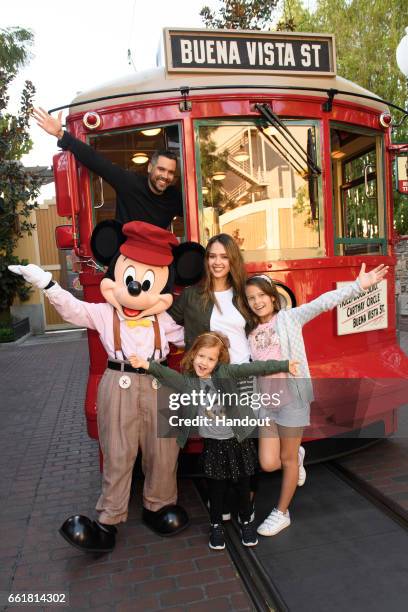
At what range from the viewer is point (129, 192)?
3.21m

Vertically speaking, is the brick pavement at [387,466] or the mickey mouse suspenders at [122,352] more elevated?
the mickey mouse suspenders at [122,352]

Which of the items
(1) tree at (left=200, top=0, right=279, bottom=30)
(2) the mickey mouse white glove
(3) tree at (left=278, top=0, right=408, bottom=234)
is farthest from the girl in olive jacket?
(3) tree at (left=278, top=0, right=408, bottom=234)

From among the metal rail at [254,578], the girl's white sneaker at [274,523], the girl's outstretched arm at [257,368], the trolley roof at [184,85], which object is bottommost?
the metal rail at [254,578]

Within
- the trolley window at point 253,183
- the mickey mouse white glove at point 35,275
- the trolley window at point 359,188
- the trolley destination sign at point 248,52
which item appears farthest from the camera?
the trolley window at point 359,188

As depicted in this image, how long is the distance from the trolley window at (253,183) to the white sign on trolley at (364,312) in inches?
22.3

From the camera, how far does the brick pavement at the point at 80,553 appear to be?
2561 millimetres

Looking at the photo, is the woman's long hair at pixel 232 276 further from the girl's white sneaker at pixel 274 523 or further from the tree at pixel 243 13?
the tree at pixel 243 13

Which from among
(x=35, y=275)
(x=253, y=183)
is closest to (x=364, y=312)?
(x=253, y=183)

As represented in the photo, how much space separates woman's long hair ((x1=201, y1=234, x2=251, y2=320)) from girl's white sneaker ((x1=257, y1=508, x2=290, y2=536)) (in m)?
1.22

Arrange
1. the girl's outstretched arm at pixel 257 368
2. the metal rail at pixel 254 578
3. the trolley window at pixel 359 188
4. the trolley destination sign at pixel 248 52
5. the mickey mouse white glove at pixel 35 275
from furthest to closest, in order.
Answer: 1. the trolley window at pixel 359 188
2. the trolley destination sign at pixel 248 52
3. the mickey mouse white glove at pixel 35 275
4. the girl's outstretched arm at pixel 257 368
5. the metal rail at pixel 254 578

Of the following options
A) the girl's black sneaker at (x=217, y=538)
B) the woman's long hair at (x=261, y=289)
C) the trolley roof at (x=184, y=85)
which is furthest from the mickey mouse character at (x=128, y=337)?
the trolley roof at (x=184, y=85)

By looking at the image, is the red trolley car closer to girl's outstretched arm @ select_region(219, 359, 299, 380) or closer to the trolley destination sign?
the trolley destination sign

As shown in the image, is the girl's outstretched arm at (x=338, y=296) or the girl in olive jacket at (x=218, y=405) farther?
the girl's outstretched arm at (x=338, y=296)

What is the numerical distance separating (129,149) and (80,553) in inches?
108
